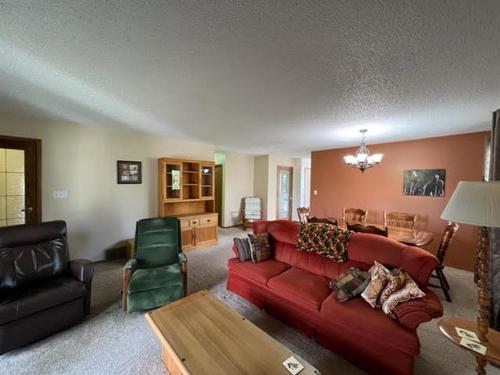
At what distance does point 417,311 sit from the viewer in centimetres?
158

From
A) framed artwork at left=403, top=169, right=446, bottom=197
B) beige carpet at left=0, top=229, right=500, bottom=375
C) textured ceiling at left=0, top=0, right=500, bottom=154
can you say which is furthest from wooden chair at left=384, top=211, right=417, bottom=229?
textured ceiling at left=0, top=0, right=500, bottom=154

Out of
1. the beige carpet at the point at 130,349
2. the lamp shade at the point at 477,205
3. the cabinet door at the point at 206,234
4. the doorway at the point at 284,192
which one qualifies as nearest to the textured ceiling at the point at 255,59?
the lamp shade at the point at 477,205

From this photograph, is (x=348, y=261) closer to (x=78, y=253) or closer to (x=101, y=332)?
(x=101, y=332)

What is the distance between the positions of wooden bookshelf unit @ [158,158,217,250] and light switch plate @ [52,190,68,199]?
146cm

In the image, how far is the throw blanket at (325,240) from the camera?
8.05 feet

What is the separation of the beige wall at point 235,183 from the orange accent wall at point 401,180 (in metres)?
2.20

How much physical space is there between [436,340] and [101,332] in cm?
320

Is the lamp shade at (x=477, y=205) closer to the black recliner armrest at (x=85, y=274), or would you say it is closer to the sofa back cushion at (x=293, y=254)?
the sofa back cushion at (x=293, y=254)

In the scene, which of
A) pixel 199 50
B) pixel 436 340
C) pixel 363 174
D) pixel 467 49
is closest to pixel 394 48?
pixel 467 49

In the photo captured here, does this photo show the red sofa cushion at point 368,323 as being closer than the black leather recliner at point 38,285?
Yes

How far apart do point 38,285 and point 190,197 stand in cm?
302

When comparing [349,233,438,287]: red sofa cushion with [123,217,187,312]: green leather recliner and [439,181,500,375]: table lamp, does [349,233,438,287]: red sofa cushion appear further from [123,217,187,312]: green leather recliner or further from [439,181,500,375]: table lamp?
[123,217,187,312]: green leather recliner

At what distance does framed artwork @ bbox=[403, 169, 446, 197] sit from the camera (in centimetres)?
399

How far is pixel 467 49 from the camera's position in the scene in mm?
1480
